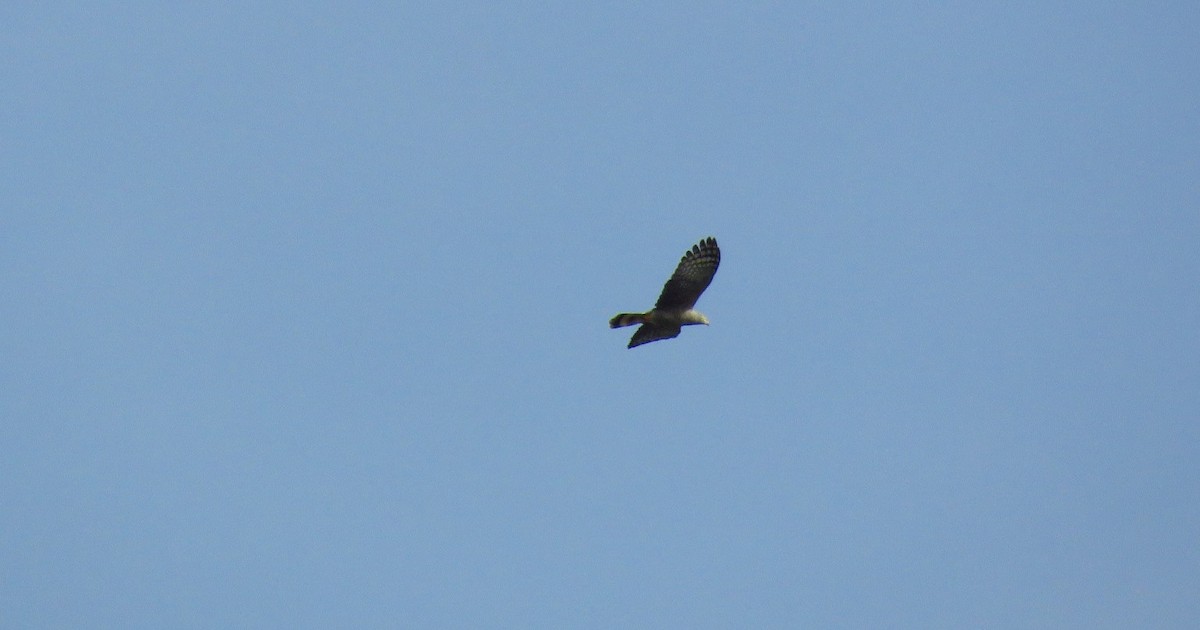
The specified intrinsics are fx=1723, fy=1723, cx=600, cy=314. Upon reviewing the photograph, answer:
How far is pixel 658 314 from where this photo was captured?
35031 mm

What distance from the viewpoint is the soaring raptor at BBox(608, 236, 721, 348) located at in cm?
3462

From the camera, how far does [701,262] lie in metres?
34.7

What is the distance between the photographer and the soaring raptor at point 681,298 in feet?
114

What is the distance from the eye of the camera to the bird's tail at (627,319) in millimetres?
34688

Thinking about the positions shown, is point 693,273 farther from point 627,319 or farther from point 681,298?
point 627,319

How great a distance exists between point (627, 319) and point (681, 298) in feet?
4.05

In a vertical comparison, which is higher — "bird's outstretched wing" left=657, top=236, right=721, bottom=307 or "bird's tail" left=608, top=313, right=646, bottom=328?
"bird's outstretched wing" left=657, top=236, right=721, bottom=307

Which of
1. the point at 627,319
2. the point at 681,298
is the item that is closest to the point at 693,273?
the point at 681,298

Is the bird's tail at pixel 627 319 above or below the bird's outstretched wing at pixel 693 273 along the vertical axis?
below

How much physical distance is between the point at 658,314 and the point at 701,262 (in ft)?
4.59

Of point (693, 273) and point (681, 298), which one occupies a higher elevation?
point (693, 273)

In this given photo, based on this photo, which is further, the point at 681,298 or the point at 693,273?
the point at 681,298

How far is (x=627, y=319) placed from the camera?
34750 millimetres

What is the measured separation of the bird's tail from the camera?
34.7 m
